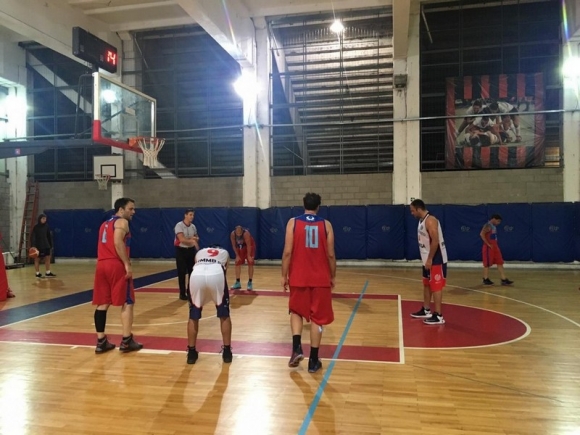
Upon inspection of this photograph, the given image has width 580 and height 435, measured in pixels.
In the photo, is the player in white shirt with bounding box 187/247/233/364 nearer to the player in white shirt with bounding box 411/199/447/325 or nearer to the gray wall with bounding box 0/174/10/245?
the player in white shirt with bounding box 411/199/447/325

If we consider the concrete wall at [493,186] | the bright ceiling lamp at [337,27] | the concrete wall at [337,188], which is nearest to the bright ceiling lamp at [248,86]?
the concrete wall at [337,188]

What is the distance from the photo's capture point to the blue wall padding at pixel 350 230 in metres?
14.1

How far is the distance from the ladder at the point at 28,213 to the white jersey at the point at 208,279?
14693 mm

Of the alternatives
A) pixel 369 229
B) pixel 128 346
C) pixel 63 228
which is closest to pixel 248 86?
pixel 369 229

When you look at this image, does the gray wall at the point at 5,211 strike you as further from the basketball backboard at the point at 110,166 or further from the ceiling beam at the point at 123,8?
the ceiling beam at the point at 123,8

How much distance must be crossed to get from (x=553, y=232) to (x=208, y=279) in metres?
12.0

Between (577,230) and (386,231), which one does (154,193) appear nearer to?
(386,231)

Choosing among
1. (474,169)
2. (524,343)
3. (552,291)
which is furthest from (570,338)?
(474,169)

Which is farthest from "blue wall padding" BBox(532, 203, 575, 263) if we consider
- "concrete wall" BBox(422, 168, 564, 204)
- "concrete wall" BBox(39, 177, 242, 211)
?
"concrete wall" BBox(39, 177, 242, 211)

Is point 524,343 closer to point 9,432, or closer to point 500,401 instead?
point 500,401

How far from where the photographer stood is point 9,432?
3248mm

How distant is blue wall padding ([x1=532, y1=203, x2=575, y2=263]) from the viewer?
1278cm

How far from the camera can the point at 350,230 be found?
46.4ft

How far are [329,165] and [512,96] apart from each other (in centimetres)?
617
